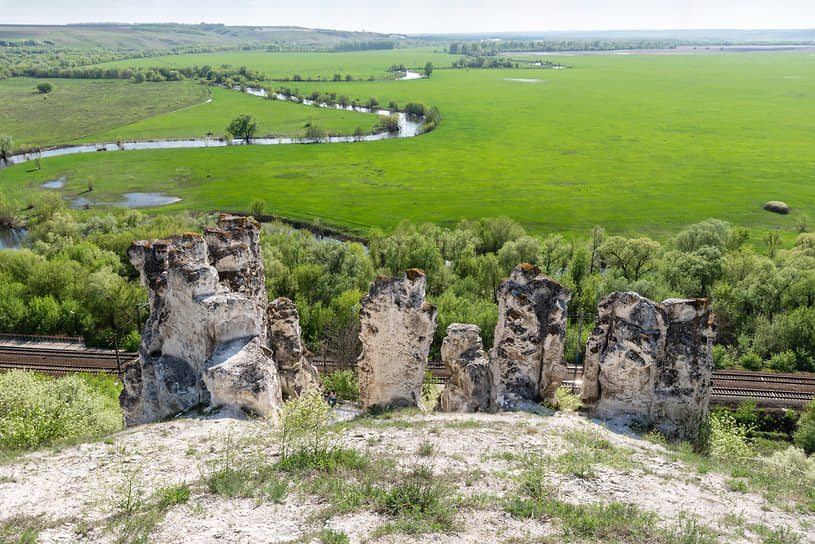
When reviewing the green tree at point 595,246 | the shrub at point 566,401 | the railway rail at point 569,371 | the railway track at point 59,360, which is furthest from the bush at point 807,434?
the railway track at point 59,360

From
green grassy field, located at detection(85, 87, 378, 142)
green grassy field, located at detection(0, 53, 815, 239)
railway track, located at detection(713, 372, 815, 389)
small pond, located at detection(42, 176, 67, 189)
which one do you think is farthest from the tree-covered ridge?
green grassy field, located at detection(85, 87, 378, 142)

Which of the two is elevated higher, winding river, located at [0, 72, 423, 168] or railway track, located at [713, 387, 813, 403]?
winding river, located at [0, 72, 423, 168]

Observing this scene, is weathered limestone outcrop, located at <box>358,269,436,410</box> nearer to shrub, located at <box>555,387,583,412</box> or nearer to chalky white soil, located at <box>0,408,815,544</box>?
chalky white soil, located at <box>0,408,815,544</box>

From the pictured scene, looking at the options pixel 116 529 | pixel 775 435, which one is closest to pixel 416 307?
pixel 116 529

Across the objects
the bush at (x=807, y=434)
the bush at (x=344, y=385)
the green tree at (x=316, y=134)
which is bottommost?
the bush at (x=807, y=434)

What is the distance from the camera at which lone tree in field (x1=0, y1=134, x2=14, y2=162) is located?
119m

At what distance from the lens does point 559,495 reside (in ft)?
49.0

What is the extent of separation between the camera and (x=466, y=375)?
2500 cm

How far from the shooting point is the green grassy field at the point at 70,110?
139000 millimetres

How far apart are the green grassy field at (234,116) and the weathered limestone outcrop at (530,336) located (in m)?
130

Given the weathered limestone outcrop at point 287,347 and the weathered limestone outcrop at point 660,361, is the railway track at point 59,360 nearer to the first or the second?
the weathered limestone outcrop at point 287,347

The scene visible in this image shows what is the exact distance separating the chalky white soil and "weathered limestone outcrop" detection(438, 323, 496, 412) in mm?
4374

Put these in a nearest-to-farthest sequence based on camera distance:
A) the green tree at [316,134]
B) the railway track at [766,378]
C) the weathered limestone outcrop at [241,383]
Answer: the weathered limestone outcrop at [241,383]
the railway track at [766,378]
the green tree at [316,134]

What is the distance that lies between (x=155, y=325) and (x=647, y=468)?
18.4 m
